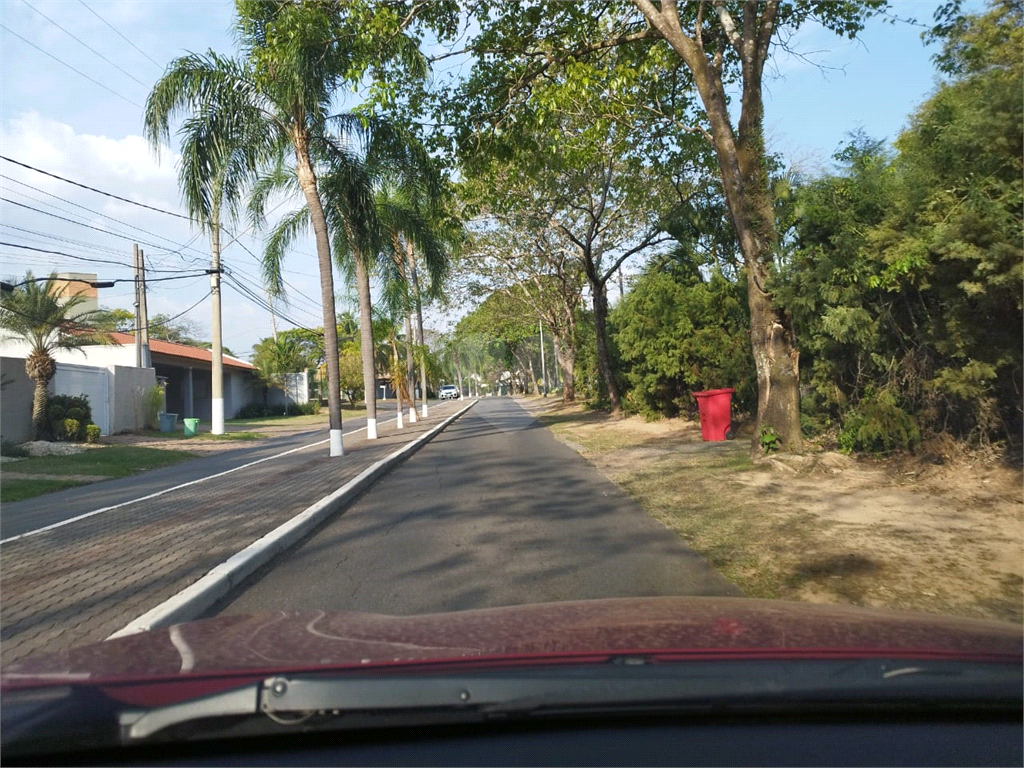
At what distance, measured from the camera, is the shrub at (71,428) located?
2431cm

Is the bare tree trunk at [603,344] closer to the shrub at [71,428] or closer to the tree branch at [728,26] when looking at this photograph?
the tree branch at [728,26]

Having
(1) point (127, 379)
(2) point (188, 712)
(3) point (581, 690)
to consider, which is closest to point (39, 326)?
(1) point (127, 379)

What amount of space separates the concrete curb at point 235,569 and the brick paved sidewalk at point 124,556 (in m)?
0.16

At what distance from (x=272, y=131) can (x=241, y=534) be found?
12.6 meters

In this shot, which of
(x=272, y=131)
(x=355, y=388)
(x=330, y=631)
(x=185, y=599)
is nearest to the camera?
(x=330, y=631)

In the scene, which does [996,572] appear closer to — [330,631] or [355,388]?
[330,631]

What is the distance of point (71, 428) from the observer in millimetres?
24359

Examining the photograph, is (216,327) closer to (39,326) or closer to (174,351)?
(39,326)

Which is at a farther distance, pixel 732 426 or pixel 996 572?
pixel 732 426

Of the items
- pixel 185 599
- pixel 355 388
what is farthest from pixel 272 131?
pixel 355 388

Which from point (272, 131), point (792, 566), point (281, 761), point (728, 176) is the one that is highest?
point (272, 131)

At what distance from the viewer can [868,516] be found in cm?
859

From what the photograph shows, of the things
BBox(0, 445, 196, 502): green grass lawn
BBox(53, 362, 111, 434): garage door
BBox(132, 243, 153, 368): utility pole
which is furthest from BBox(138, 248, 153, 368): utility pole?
BBox(0, 445, 196, 502): green grass lawn

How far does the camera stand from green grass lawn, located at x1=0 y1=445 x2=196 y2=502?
1491 centimetres
